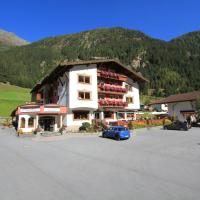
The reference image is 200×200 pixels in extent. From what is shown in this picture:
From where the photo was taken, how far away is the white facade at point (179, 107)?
2075 inches

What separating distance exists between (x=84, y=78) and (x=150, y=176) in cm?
3081

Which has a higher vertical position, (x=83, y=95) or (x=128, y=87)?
(x=128, y=87)

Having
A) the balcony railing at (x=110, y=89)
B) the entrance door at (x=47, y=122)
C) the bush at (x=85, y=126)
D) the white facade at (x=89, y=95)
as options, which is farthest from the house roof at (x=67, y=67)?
the bush at (x=85, y=126)

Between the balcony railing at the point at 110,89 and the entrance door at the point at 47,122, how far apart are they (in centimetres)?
1017

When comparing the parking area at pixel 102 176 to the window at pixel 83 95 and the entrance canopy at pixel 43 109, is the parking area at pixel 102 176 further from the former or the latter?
the window at pixel 83 95

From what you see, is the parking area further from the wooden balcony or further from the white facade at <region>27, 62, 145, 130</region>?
the wooden balcony

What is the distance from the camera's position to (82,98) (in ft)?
134

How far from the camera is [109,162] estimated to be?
15.8 meters

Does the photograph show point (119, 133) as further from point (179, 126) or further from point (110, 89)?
point (110, 89)

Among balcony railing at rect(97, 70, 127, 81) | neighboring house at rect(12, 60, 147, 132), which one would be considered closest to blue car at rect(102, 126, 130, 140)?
neighboring house at rect(12, 60, 147, 132)

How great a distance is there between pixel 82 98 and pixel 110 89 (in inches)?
257

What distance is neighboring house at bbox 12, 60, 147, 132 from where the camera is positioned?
3897 centimetres

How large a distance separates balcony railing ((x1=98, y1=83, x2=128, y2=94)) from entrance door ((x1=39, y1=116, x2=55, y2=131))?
10.2 m

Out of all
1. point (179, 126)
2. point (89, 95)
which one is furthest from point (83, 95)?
point (179, 126)
